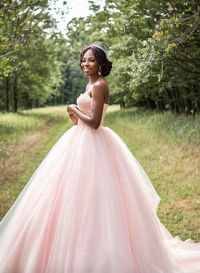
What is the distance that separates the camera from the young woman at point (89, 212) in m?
4.77

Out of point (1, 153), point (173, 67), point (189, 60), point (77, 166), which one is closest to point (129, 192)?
point (77, 166)

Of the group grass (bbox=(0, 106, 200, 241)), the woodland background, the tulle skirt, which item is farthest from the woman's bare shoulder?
the woodland background

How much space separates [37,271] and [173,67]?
14255 mm

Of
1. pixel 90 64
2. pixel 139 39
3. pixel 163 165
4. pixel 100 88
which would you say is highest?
pixel 139 39

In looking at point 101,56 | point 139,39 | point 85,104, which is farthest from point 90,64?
point 139,39

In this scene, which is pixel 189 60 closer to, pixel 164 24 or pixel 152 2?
pixel 152 2

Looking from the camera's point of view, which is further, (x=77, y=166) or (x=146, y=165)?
(x=146, y=165)

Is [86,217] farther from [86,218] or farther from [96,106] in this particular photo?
[96,106]

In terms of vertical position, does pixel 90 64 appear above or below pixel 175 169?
above

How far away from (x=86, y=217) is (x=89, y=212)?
0.06 metres

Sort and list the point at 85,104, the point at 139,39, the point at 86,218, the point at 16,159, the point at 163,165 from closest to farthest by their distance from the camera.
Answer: the point at 86,218 → the point at 85,104 → the point at 163,165 → the point at 16,159 → the point at 139,39

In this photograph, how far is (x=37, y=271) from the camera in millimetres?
4727

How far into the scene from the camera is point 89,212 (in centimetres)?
488

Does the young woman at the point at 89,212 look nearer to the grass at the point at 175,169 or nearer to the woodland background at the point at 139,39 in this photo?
the grass at the point at 175,169
